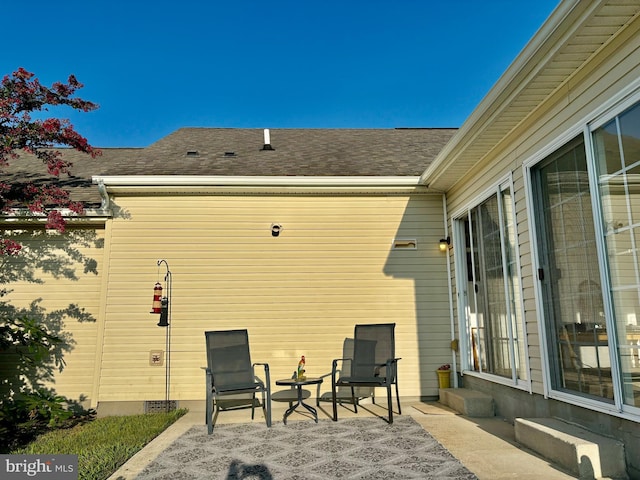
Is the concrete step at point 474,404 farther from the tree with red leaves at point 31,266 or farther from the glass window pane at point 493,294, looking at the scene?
the tree with red leaves at point 31,266

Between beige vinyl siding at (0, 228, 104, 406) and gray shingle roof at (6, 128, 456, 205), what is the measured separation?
70 cm

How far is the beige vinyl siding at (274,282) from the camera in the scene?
18.8 feet

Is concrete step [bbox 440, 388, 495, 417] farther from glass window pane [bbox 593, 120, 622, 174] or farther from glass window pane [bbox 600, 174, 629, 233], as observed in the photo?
glass window pane [bbox 593, 120, 622, 174]

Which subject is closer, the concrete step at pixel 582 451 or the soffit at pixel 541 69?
the soffit at pixel 541 69

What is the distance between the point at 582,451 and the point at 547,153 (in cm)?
227

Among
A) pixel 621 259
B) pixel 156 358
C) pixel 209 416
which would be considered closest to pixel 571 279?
pixel 621 259

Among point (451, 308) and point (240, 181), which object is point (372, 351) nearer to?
point (451, 308)

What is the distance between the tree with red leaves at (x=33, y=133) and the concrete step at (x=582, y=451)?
Answer: 5.50 meters

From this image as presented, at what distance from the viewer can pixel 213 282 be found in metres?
5.91

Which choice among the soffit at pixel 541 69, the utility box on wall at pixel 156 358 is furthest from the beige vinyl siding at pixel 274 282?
the soffit at pixel 541 69

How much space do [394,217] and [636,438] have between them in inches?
155

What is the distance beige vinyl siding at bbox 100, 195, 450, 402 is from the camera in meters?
5.72

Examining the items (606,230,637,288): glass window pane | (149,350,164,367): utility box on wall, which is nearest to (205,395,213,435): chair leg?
(149,350,164,367): utility box on wall

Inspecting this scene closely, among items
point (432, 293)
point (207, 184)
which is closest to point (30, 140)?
point (207, 184)
